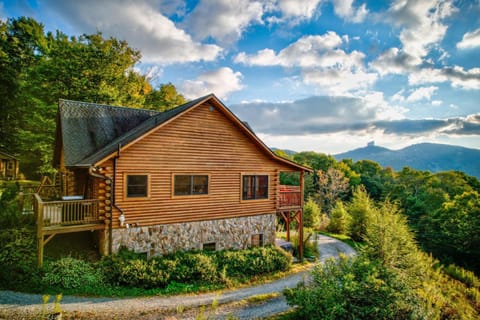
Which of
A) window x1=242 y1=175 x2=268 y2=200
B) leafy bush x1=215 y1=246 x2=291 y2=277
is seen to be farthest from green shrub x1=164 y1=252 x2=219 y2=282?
window x1=242 y1=175 x2=268 y2=200

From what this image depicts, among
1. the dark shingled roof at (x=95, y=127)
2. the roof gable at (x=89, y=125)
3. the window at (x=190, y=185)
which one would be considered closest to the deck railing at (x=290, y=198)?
the window at (x=190, y=185)

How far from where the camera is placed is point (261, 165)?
15266mm

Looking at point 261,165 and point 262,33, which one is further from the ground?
point 262,33

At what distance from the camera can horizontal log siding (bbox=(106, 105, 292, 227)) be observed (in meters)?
11.4

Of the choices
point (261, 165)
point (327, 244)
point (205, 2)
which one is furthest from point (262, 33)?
point (327, 244)

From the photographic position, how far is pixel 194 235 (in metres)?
12.9

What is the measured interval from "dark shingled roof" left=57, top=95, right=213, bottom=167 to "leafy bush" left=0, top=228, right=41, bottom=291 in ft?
11.2

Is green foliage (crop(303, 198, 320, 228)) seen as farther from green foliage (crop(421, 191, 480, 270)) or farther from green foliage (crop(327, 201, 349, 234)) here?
green foliage (crop(421, 191, 480, 270))

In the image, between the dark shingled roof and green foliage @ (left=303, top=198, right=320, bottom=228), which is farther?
green foliage @ (left=303, top=198, right=320, bottom=228)

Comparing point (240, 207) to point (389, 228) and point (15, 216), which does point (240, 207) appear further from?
point (15, 216)

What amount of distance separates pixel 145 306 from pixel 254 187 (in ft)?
27.1

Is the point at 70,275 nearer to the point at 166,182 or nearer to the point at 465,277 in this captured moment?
the point at 166,182

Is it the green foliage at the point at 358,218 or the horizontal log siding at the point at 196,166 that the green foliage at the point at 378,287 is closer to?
the horizontal log siding at the point at 196,166

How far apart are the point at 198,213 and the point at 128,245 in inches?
133
